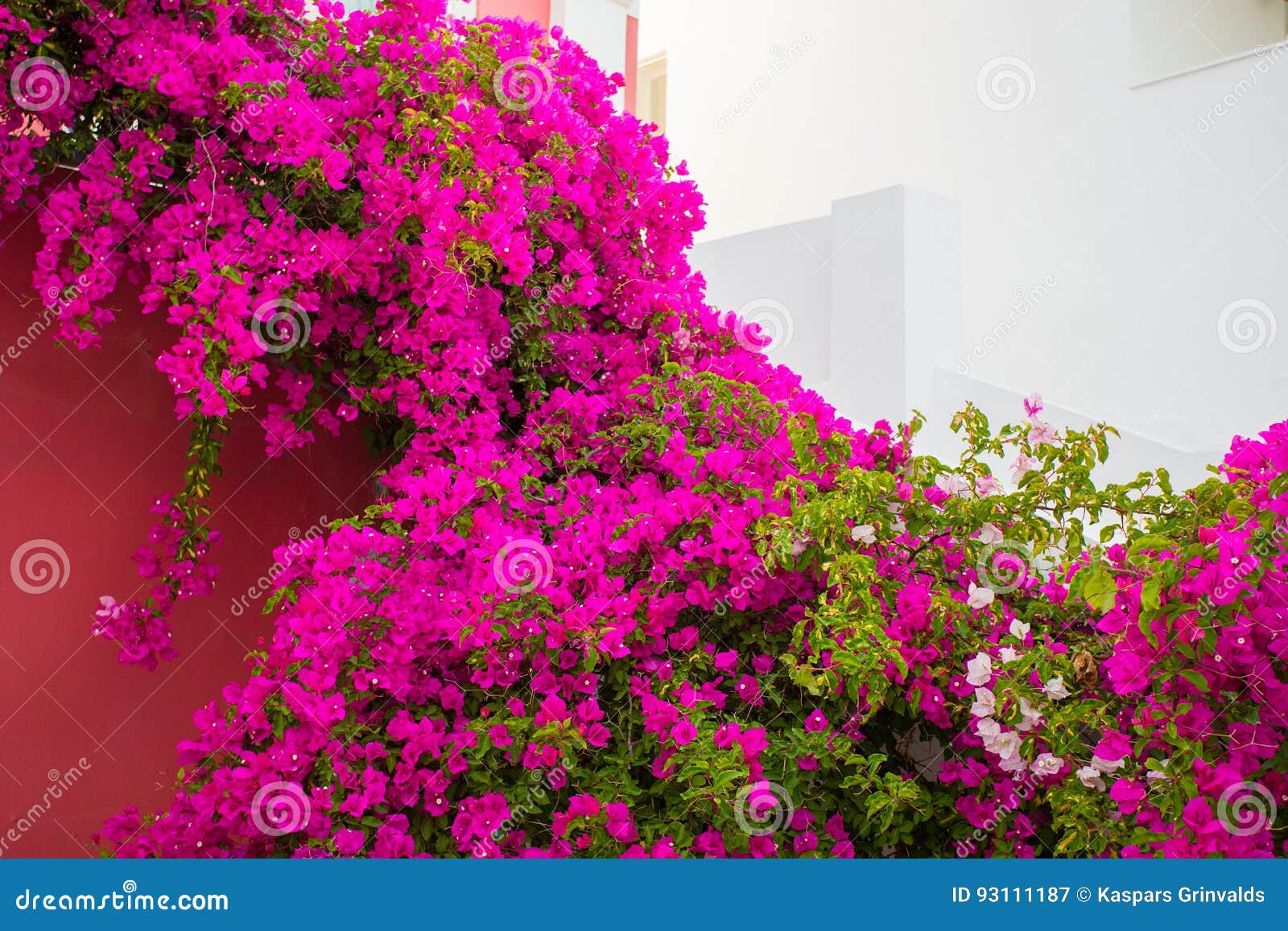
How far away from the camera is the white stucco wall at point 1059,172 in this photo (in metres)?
6.00

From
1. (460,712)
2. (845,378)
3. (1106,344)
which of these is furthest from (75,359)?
(1106,344)

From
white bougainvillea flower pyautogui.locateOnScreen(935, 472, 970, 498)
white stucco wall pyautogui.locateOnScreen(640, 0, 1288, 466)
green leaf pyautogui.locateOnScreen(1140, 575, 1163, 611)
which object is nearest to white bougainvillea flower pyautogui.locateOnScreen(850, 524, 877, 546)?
white bougainvillea flower pyautogui.locateOnScreen(935, 472, 970, 498)

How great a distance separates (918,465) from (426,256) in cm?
138

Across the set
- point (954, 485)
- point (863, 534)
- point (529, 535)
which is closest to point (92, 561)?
point (529, 535)

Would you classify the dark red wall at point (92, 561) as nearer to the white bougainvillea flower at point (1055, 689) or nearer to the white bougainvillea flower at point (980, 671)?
the white bougainvillea flower at point (980, 671)

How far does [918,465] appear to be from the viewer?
319 centimetres

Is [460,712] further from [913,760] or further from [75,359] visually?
[75,359]

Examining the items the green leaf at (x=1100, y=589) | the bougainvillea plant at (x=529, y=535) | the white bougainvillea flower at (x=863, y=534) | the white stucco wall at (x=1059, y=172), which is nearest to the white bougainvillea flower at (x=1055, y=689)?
the bougainvillea plant at (x=529, y=535)

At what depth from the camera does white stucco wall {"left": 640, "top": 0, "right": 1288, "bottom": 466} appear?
19.7ft

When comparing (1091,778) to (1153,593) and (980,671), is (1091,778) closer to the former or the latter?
(980,671)

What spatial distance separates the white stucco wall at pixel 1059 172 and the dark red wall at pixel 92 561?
272cm

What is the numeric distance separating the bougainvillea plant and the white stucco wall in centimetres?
202

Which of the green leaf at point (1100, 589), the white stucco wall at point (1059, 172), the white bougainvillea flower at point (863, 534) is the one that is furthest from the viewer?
the white stucco wall at point (1059, 172)

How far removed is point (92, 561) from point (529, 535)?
4.39ft
